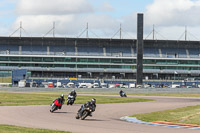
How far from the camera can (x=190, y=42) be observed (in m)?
134

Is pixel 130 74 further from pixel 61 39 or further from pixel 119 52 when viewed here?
pixel 61 39

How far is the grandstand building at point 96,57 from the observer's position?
12862cm

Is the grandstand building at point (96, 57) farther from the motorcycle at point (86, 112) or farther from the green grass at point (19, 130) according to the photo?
the green grass at point (19, 130)

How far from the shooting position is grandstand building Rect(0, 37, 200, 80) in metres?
129

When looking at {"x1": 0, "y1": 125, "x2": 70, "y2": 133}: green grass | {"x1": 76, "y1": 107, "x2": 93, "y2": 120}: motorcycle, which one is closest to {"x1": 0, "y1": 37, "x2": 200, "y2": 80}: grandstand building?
{"x1": 76, "y1": 107, "x2": 93, "y2": 120}: motorcycle

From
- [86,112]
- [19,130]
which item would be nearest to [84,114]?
[86,112]

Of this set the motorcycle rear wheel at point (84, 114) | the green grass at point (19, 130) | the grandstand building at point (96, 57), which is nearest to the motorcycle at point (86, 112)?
the motorcycle rear wheel at point (84, 114)

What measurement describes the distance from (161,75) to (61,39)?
3377cm

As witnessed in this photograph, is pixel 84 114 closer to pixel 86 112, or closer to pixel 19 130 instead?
pixel 86 112

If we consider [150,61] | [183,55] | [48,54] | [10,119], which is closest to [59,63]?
[48,54]

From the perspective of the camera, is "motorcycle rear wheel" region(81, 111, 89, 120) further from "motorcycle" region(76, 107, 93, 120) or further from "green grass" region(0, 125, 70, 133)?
"green grass" region(0, 125, 70, 133)

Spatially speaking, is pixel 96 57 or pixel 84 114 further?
pixel 96 57

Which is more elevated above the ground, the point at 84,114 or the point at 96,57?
the point at 96,57

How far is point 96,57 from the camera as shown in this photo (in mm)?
129375
